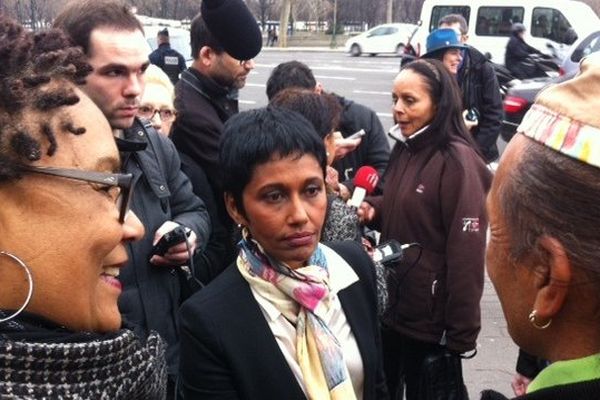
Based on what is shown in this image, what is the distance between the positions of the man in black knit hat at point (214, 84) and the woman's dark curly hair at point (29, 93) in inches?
68.4

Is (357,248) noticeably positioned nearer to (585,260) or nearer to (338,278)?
(338,278)

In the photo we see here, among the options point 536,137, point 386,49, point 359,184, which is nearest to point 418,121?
point 359,184

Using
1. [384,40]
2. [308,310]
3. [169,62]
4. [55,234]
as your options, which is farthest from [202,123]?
[384,40]

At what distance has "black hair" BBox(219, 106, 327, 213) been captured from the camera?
7.51 feet

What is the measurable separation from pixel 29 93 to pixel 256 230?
3.22 feet

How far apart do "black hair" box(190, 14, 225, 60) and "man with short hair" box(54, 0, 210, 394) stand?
29.8 inches

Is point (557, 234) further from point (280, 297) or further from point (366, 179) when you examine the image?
point (366, 179)

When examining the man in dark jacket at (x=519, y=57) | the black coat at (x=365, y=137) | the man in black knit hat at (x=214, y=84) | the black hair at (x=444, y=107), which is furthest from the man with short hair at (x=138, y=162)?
the man in dark jacket at (x=519, y=57)

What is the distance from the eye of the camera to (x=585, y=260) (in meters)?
1.24

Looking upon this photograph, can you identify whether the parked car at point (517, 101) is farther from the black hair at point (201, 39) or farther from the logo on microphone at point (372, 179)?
the black hair at point (201, 39)

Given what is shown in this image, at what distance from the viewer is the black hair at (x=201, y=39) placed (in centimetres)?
363

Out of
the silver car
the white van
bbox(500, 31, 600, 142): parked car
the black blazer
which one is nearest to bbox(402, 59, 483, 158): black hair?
the black blazer

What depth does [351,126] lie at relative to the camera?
445cm

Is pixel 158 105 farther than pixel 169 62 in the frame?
No
